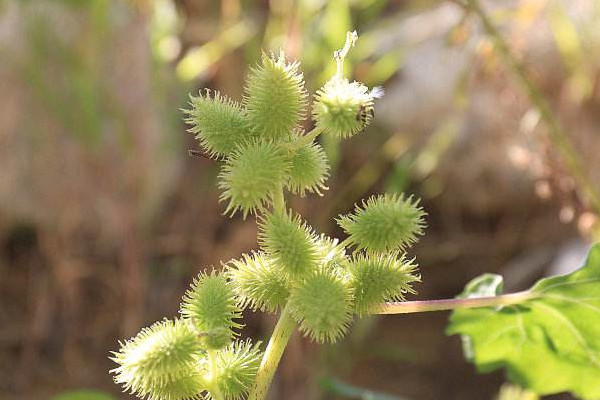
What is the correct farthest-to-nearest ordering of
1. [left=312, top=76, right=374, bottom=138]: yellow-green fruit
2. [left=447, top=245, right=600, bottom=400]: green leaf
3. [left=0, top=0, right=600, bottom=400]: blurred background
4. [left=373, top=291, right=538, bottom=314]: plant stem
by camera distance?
1. [left=0, top=0, right=600, bottom=400]: blurred background
2. [left=447, top=245, right=600, bottom=400]: green leaf
3. [left=373, top=291, right=538, bottom=314]: plant stem
4. [left=312, top=76, right=374, bottom=138]: yellow-green fruit

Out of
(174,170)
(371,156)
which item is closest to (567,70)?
(371,156)

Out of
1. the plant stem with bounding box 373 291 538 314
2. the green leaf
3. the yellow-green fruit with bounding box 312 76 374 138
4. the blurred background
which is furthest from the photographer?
the blurred background

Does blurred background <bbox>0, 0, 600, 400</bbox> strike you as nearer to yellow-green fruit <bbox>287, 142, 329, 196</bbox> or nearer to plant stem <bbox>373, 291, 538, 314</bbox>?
plant stem <bbox>373, 291, 538, 314</bbox>

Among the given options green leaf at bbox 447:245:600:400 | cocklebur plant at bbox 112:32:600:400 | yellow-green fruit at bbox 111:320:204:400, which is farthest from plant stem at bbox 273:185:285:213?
green leaf at bbox 447:245:600:400

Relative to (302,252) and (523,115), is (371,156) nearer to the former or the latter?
(523,115)

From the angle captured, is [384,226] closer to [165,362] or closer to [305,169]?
[305,169]

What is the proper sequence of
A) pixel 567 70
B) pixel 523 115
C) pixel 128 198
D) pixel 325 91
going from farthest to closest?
pixel 567 70
pixel 128 198
pixel 523 115
pixel 325 91

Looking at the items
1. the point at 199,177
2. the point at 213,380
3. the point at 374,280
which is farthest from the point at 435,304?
the point at 199,177
